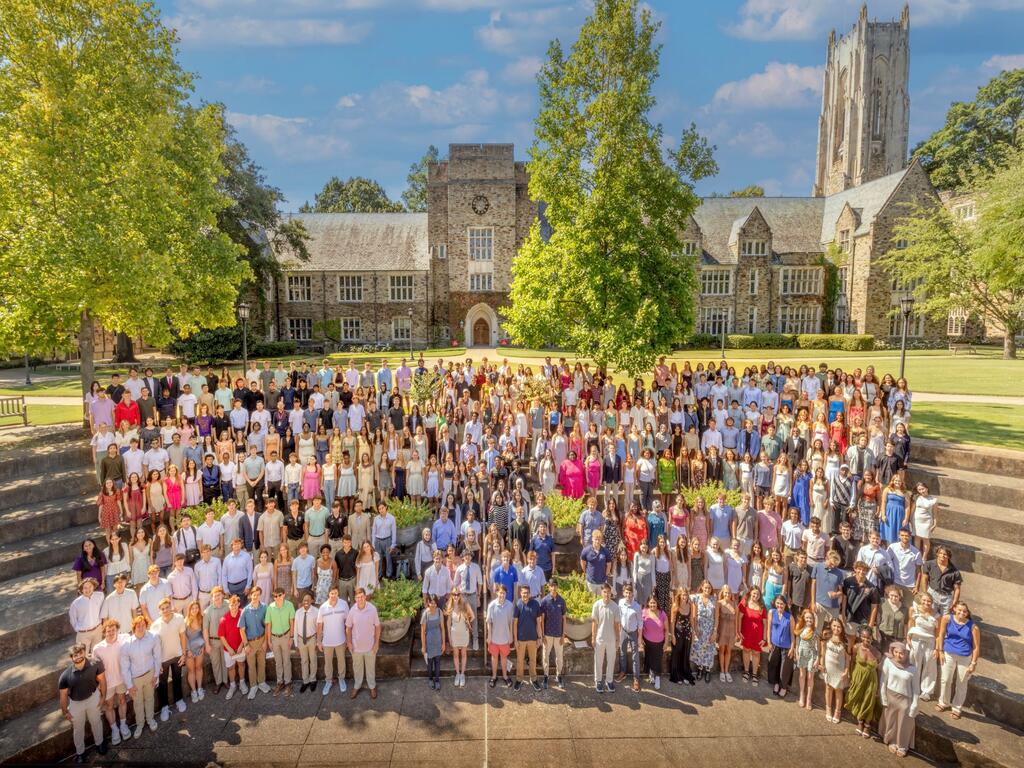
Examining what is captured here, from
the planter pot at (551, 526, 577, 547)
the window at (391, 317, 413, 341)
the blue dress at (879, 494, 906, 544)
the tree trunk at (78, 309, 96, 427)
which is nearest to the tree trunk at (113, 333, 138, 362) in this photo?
the window at (391, 317, 413, 341)

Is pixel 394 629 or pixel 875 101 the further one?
pixel 875 101

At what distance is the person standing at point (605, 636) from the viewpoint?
9484 millimetres

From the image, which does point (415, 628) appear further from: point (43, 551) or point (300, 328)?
point (300, 328)

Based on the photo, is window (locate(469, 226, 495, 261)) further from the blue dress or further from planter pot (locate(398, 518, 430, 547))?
the blue dress

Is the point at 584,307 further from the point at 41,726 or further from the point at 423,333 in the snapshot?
the point at 423,333

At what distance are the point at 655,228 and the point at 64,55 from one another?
1577cm

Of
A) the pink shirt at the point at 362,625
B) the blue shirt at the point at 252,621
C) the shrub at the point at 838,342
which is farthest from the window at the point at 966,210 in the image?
the blue shirt at the point at 252,621

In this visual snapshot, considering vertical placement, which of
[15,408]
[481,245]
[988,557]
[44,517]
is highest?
[481,245]

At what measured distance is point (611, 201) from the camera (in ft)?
53.8

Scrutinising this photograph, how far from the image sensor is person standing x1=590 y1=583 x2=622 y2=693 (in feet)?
31.1

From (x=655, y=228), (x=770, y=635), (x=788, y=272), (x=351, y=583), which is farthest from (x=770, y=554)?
(x=788, y=272)

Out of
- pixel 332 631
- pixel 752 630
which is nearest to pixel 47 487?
pixel 332 631

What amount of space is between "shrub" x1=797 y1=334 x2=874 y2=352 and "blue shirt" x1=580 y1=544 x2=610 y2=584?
4027 cm

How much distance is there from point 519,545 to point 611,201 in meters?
10.1
